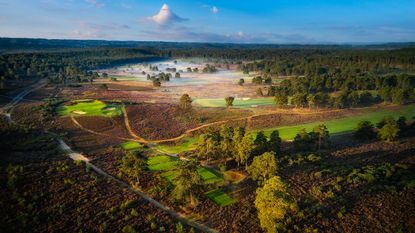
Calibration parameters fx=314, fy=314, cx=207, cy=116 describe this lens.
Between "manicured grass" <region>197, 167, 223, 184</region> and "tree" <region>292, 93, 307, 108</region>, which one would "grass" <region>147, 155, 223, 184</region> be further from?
"tree" <region>292, 93, 307, 108</region>

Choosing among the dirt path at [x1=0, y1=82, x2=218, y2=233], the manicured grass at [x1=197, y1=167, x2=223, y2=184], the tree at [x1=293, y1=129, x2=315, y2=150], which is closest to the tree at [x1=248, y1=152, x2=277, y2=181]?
the manicured grass at [x1=197, y1=167, x2=223, y2=184]

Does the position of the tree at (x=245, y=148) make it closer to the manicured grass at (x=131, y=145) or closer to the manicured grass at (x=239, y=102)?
the manicured grass at (x=131, y=145)

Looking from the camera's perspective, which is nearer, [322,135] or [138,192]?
[138,192]

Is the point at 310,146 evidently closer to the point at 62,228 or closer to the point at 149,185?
the point at 149,185

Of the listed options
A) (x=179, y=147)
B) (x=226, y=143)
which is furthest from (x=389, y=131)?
(x=179, y=147)

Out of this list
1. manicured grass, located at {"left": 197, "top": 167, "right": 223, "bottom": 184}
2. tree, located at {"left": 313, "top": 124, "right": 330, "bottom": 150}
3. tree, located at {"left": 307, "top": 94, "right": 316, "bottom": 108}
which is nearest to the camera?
manicured grass, located at {"left": 197, "top": 167, "right": 223, "bottom": 184}

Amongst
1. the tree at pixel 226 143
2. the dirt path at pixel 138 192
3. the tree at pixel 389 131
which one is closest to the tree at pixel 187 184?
the dirt path at pixel 138 192

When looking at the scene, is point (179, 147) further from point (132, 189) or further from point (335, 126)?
point (335, 126)
